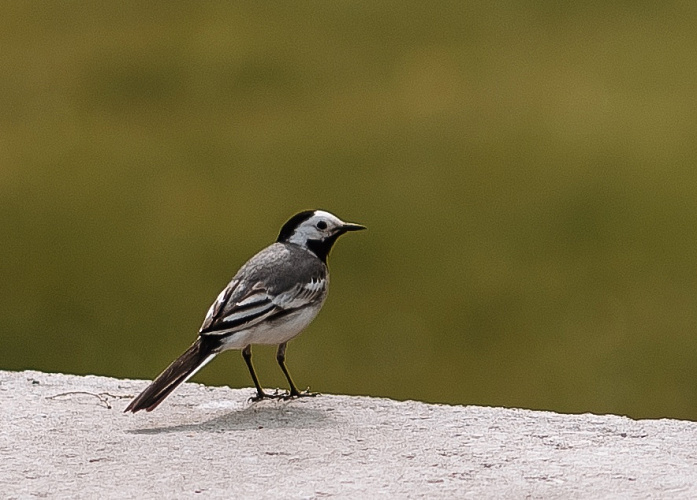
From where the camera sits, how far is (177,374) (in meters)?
6.25

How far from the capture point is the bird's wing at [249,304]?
6371mm

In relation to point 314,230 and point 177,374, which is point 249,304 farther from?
point 314,230

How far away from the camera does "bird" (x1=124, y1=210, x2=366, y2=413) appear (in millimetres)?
6293

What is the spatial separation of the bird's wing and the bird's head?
414mm

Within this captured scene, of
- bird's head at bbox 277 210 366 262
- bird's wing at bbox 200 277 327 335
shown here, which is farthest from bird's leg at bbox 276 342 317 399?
bird's head at bbox 277 210 366 262

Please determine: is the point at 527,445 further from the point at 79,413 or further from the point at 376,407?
the point at 79,413

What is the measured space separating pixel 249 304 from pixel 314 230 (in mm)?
813

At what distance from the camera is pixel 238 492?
5.38 meters

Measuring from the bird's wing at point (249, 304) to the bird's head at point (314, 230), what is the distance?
414 millimetres

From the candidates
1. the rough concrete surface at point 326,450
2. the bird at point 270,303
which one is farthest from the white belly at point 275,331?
the rough concrete surface at point 326,450

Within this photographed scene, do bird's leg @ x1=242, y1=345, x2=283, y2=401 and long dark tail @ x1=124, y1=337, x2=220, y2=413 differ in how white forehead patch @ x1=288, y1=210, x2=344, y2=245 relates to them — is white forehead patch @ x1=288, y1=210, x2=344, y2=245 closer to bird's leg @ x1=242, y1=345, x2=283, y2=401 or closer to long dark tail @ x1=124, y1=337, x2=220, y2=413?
bird's leg @ x1=242, y1=345, x2=283, y2=401

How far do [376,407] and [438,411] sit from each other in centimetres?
31

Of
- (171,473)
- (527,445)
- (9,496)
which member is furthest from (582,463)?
(9,496)

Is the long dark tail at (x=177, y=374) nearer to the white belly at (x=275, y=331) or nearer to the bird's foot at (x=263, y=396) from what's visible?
the white belly at (x=275, y=331)
